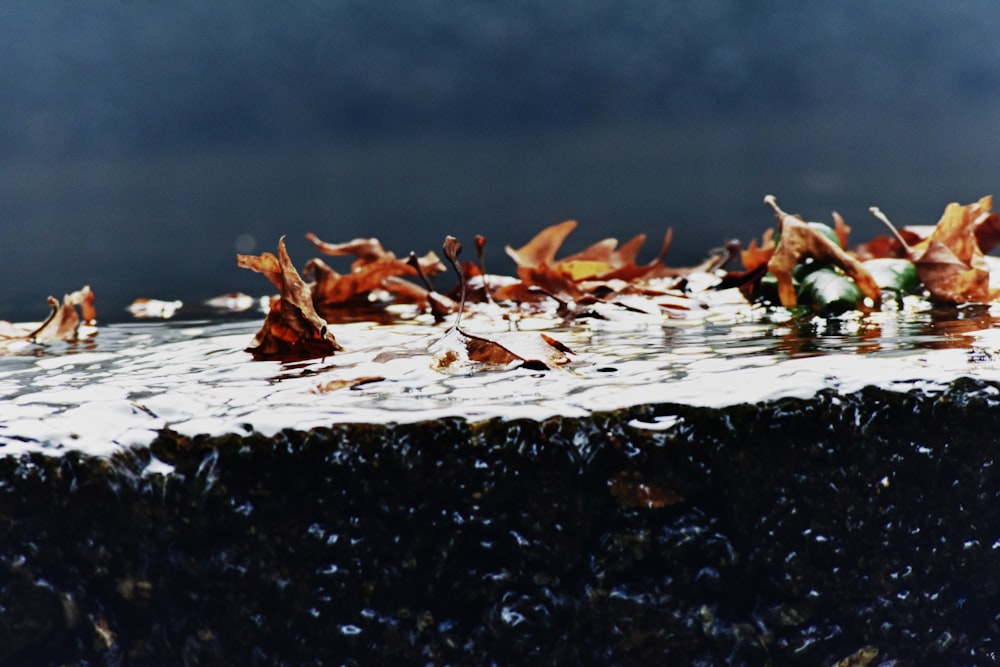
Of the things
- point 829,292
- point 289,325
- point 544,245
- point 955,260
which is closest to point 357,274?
point 544,245

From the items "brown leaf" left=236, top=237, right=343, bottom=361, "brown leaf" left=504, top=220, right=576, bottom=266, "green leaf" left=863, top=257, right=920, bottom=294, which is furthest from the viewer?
"brown leaf" left=504, top=220, right=576, bottom=266

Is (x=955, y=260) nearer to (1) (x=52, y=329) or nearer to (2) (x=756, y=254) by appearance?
(2) (x=756, y=254)

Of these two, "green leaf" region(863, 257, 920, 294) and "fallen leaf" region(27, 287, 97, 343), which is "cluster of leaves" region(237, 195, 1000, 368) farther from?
"fallen leaf" region(27, 287, 97, 343)

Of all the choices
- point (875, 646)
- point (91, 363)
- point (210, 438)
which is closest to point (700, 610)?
point (875, 646)

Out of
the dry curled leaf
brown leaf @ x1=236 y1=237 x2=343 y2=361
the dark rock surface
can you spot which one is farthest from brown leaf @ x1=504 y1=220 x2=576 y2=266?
the dark rock surface

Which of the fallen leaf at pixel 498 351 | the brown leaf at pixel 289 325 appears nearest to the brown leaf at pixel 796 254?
the fallen leaf at pixel 498 351
